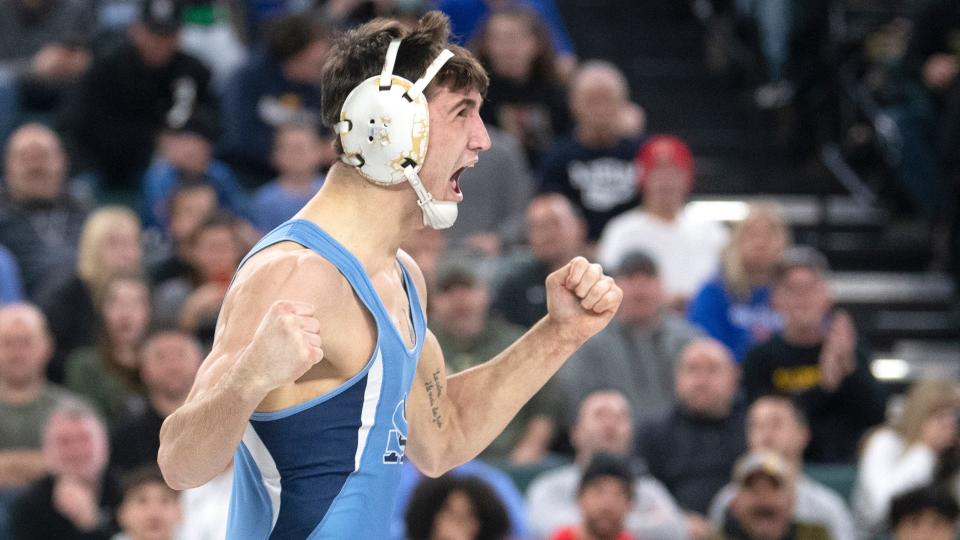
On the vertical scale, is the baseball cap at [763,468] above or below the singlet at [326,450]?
below

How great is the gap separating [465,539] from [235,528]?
11.9 feet

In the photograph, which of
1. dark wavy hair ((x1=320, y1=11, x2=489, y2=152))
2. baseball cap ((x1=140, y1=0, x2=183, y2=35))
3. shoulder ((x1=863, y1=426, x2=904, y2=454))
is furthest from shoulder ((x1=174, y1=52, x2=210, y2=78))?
dark wavy hair ((x1=320, y1=11, x2=489, y2=152))

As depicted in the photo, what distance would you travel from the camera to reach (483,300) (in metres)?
8.86

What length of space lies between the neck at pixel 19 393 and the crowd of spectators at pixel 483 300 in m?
0.02


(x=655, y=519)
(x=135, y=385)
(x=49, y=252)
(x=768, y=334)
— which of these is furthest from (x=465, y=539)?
Result: (x=49, y=252)

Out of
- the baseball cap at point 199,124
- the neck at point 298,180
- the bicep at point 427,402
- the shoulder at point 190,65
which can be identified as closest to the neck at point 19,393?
the neck at point 298,180

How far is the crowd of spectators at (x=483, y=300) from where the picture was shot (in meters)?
7.91

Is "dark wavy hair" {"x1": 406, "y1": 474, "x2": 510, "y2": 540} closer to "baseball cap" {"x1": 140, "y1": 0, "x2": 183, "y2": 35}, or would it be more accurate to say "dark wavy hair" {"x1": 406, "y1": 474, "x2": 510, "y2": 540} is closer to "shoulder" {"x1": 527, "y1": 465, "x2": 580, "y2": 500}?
"shoulder" {"x1": 527, "y1": 465, "x2": 580, "y2": 500}

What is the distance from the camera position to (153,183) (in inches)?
397

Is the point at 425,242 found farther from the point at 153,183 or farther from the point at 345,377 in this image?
the point at 345,377

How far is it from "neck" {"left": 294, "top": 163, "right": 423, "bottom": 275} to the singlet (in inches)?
3.0

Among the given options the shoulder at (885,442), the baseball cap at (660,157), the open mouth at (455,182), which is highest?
the open mouth at (455,182)

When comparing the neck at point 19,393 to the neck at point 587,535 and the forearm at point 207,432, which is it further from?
the forearm at point 207,432

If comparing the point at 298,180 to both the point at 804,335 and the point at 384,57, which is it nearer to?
the point at 804,335
